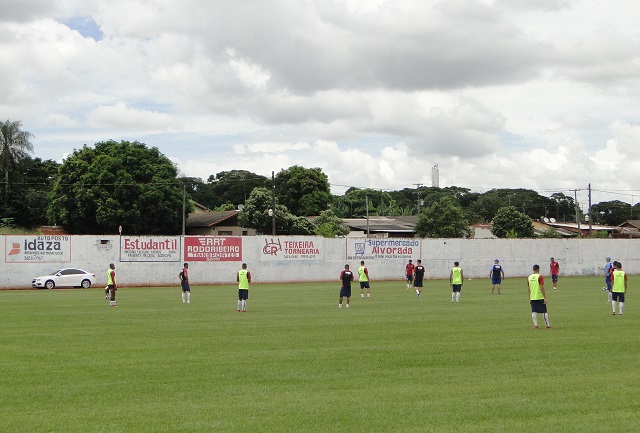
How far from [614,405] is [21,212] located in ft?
304

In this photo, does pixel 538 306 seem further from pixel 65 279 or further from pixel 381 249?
pixel 381 249

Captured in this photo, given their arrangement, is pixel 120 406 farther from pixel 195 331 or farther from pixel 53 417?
pixel 195 331

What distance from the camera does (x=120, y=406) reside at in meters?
11.8

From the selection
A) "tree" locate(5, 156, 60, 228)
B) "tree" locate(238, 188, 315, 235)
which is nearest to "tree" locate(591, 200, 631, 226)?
"tree" locate(238, 188, 315, 235)

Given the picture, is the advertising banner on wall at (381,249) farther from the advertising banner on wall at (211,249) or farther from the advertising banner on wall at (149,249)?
the advertising banner on wall at (149,249)

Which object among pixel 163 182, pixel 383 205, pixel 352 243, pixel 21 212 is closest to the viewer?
pixel 352 243

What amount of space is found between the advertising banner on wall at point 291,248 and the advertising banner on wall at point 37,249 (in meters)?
13.7

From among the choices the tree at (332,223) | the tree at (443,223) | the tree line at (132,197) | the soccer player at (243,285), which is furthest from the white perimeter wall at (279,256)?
the soccer player at (243,285)

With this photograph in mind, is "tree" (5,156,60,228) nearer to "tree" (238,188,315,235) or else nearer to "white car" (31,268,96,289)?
"tree" (238,188,315,235)

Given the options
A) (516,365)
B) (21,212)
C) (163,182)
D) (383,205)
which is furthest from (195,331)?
(383,205)

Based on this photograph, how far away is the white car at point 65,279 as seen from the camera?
50125 millimetres

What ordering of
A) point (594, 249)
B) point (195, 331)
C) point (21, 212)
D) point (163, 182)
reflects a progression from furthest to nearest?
1. point (21, 212)
2. point (163, 182)
3. point (594, 249)
4. point (195, 331)

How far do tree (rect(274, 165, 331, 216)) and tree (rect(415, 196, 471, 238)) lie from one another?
23675 millimetres

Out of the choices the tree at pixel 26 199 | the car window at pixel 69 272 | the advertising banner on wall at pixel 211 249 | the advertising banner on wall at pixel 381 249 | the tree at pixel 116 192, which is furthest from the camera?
the tree at pixel 26 199
